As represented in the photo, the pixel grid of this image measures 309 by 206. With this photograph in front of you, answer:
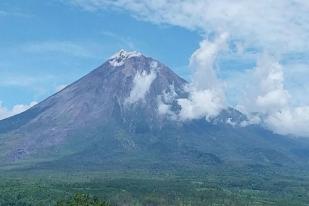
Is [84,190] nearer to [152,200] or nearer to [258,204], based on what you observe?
[152,200]

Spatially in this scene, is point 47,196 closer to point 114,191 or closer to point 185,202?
point 114,191

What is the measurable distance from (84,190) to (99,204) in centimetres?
10706

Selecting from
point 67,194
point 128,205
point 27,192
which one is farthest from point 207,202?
point 27,192

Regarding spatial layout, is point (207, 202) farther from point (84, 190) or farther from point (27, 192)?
point (27, 192)

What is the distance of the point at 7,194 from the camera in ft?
580


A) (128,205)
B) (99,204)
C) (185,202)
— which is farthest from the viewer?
(185,202)

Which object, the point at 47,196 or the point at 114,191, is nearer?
the point at 47,196

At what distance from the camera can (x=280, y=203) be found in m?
199

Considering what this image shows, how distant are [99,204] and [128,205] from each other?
87.6m

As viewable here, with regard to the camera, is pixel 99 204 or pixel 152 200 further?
pixel 152 200

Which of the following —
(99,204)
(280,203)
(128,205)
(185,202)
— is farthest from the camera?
(280,203)

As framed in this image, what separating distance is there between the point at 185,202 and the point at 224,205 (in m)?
12.3

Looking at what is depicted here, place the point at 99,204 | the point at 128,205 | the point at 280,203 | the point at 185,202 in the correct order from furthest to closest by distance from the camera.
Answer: the point at 280,203
the point at 185,202
the point at 128,205
the point at 99,204

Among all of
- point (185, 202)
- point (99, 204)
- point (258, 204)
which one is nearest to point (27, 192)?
point (185, 202)
